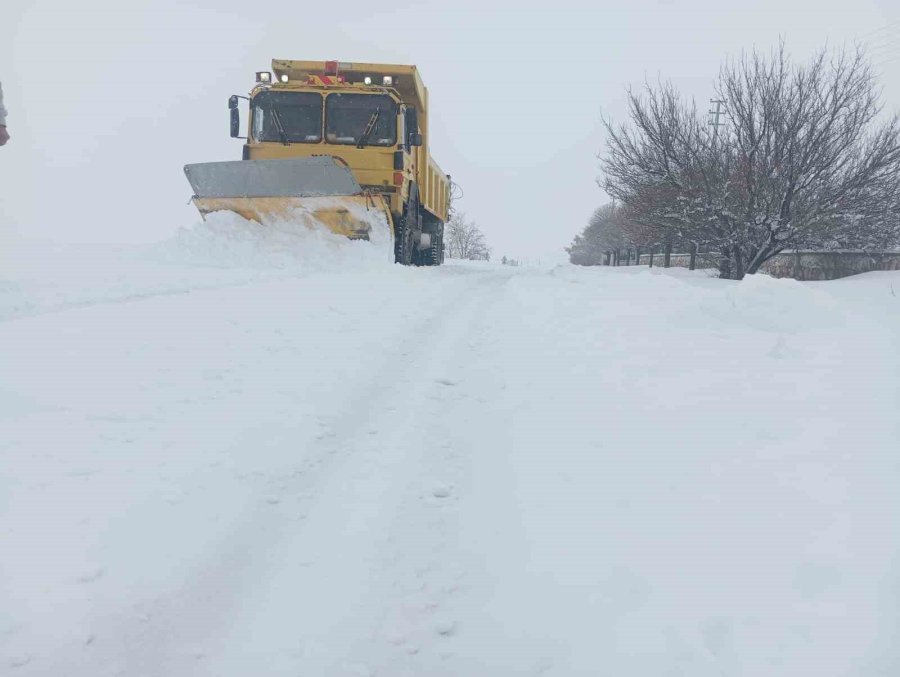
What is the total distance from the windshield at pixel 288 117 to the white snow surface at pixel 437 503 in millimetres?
6511

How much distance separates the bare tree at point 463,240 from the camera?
55469 mm

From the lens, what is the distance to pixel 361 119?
1027cm

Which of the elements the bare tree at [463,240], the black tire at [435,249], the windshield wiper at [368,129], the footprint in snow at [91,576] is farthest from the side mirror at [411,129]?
the bare tree at [463,240]

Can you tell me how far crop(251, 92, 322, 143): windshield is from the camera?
1020 cm

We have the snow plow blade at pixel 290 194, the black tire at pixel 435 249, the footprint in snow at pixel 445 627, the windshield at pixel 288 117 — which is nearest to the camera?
the footprint in snow at pixel 445 627

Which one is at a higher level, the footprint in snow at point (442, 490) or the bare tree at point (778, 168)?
the bare tree at point (778, 168)

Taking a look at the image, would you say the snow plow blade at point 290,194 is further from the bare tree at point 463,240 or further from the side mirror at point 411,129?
the bare tree at point 463,240

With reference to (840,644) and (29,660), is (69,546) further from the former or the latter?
(840,644)

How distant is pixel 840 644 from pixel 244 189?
31.6ft

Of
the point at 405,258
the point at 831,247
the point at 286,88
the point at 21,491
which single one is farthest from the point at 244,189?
the point at 831,247

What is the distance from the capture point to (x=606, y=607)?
5.83ft

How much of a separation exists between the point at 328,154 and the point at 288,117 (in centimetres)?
107

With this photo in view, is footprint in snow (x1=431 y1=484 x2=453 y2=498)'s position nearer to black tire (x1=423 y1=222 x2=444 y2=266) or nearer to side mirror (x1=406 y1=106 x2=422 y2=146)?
side mirror (x1=406 y1=106 x2=422 y2=146)

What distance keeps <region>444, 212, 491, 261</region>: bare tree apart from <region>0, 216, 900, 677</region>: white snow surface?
4828 centimetres
